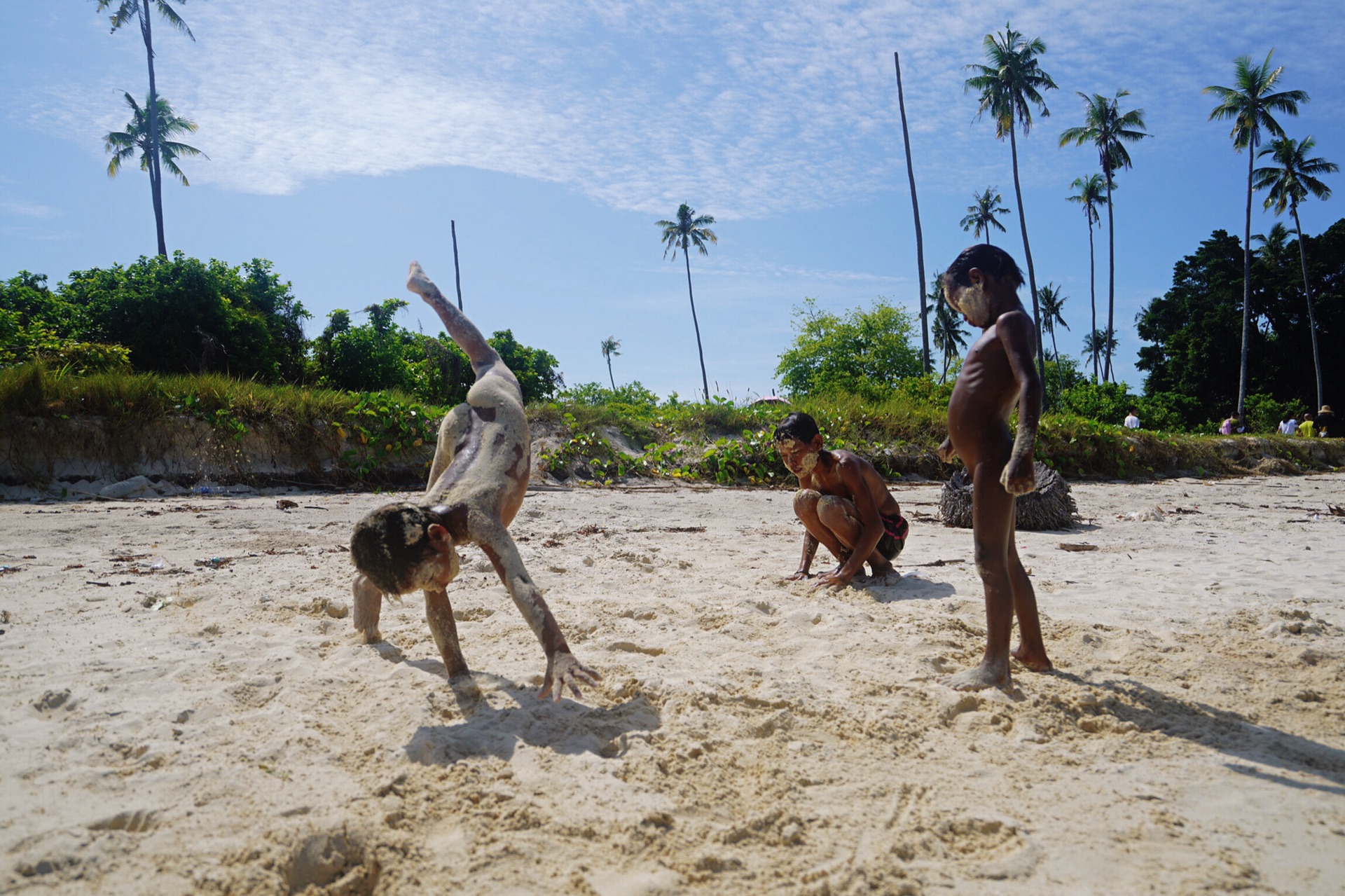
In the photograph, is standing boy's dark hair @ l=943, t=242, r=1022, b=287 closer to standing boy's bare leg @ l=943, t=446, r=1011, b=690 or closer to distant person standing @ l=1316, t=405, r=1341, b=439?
standing boy's bare leg @ l=943, t=446, r=1011, b=690

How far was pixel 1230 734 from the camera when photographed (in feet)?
8.04

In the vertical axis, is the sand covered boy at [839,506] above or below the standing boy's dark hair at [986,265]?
below

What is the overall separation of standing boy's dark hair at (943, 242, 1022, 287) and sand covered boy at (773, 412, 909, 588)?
1.39 m

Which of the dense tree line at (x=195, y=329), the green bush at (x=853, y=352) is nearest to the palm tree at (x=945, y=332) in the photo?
the green bush at (x=853, y=352)

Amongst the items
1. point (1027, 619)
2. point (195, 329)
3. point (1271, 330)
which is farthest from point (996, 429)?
point (1271, 330)

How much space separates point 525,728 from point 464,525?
77 cm

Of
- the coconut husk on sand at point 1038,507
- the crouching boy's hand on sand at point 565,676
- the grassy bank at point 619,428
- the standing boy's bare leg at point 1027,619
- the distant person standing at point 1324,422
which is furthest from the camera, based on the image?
the distant person standing at point 1324,422

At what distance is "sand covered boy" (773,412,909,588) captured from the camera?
4352 millimetres

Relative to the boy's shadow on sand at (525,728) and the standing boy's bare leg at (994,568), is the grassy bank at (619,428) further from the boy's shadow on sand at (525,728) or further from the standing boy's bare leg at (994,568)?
the standing boy's bare leg at (994,568)

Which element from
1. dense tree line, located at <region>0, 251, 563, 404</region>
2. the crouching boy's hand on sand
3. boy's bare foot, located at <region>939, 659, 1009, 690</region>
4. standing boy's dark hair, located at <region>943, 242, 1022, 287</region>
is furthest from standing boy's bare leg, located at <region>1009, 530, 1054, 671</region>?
dense tree line, located at <region>0, 251, 563, 404</region>

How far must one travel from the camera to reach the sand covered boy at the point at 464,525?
2492 mm

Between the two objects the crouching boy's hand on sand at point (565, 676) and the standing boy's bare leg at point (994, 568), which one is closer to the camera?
the crouching boy's hand on sand at point (565, 676)

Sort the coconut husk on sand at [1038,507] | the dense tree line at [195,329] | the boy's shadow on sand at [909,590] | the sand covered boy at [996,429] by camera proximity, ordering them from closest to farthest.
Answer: the sand covered boy at [996,429] < the boy's shadow on sand at [909,590] < the coconut husk on sand at [1038,507] < the dense tree line at [195,329]

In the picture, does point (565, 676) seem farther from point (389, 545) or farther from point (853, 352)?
point (853, 352)
